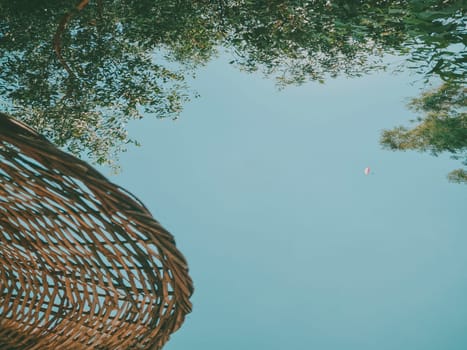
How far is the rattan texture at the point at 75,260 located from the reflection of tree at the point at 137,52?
5029 mm

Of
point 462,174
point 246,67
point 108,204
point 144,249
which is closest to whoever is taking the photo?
point 108,204

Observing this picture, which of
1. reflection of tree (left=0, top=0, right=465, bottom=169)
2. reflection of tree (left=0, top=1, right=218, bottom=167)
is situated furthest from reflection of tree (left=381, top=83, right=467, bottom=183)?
reflection of tree (left=0, top=1, right=218, bottom=167)

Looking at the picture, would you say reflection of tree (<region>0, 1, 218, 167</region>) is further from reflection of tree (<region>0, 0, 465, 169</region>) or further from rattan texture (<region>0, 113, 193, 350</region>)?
rattan texture (<region>0, 113, 193, 350</region>)

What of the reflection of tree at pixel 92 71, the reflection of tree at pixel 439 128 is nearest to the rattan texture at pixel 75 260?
the reflection of tree at pixel 92 71

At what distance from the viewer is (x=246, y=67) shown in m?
7.49

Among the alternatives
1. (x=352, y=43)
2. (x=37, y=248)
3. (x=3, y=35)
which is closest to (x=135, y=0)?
(x=3, y=35)

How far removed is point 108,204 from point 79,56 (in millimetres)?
6548

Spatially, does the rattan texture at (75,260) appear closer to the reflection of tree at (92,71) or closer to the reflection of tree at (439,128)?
the reflection of tree at (92,71)

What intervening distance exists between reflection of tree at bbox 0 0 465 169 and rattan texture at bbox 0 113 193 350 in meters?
5.03

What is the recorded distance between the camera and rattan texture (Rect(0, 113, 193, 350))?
2.88 feet

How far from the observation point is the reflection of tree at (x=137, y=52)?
6.14 m

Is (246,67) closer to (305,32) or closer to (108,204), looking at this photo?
(305,32)

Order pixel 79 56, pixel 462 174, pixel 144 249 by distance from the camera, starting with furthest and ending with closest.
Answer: pixel 462 174
pixel 79 56
pixel 144 249

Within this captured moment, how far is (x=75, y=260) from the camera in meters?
1.27
